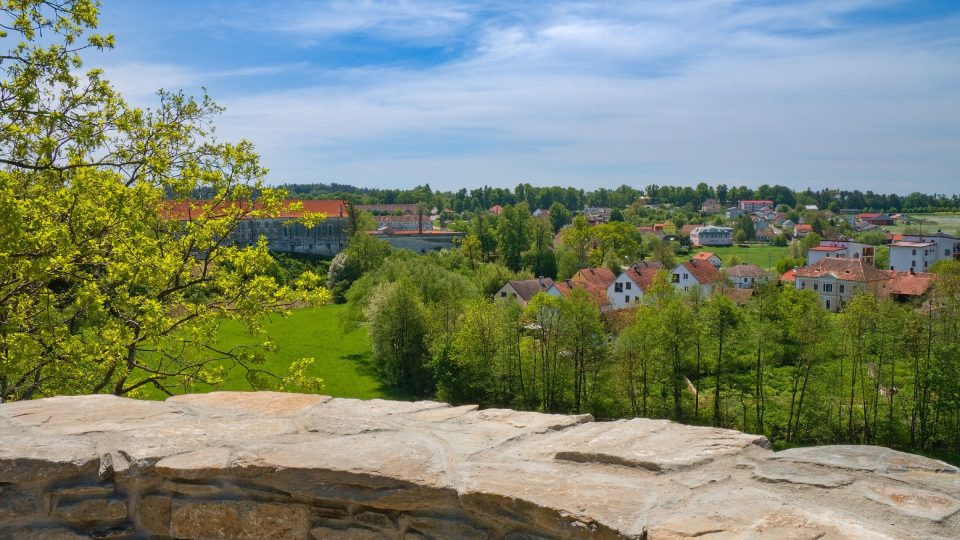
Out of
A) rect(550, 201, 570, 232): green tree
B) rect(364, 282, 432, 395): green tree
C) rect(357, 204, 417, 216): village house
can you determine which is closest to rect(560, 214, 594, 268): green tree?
rect(364, 282, 432, 395): green tree

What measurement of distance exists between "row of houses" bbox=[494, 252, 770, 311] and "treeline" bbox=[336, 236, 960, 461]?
15.1 meters

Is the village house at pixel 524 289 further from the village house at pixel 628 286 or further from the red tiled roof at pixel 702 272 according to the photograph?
the red tiled roof at pixel 702 272

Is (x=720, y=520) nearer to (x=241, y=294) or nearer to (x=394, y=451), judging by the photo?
(x=394, y=451)

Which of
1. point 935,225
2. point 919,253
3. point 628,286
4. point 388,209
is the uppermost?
point 388,209

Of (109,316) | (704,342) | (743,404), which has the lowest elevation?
(743,404)

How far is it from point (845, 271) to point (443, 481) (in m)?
56.8

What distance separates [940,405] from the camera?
77.6 feet

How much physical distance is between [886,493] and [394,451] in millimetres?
1563

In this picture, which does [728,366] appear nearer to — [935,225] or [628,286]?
[628,286]

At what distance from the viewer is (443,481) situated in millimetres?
2359

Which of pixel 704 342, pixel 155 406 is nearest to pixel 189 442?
pixel 155 406

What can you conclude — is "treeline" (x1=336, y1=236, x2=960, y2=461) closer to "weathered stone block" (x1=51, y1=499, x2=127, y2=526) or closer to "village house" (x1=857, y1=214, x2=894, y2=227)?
"weathered stone block" (x1=51, y1=499, x2=127, y2=526)

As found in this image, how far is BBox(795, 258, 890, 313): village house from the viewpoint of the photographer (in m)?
50.8

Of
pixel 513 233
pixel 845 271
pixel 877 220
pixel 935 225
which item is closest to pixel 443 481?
pixel 845 271
